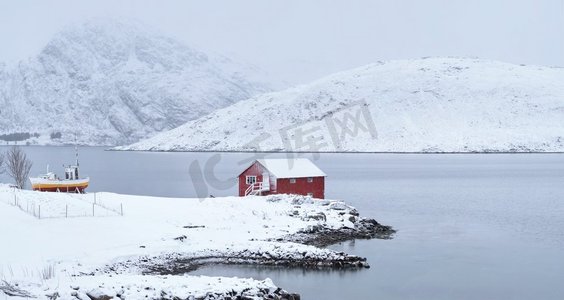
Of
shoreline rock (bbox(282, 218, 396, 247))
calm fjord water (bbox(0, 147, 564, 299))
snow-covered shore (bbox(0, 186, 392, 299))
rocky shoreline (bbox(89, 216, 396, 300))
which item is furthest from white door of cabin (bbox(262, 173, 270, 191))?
rocky shoreline (bbox(89, 216, 396, 300))

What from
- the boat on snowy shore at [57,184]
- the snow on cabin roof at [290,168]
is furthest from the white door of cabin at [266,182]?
the boat on snowy shore at [57,184]

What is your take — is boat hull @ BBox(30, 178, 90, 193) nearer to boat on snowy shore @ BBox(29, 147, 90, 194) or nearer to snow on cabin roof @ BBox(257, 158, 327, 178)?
boat on snowy shore @ BBox(29, 147, 90, 194)

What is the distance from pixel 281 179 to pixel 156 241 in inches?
1050

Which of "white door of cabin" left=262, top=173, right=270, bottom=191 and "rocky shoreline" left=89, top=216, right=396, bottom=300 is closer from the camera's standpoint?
"rocky shoreline" left=89, top=216, right=396, bottom=300

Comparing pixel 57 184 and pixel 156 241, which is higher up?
pixel 57 184

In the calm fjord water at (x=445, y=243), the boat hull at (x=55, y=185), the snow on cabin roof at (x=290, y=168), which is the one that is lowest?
the calm fjord water at (x=445, y=243)

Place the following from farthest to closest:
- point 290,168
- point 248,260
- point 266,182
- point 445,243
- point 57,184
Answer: point 57,184
point 290,168
point 266,182
point 445,243
point 248,260

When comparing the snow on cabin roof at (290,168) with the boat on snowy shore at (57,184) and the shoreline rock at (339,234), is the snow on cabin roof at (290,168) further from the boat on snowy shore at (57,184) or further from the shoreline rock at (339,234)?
the boat on snowy shore at (57,184)

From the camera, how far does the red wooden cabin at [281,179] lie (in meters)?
61.0

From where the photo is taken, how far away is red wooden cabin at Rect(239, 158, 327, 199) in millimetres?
61000

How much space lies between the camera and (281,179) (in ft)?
200

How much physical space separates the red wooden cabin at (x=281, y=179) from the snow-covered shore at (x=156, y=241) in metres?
6.29

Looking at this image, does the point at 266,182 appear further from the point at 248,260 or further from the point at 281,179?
the point at 248,260

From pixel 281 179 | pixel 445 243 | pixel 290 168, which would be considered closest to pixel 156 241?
pixel 445 243
